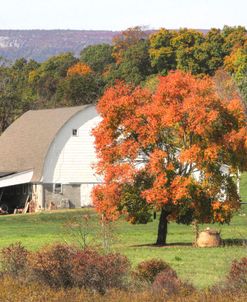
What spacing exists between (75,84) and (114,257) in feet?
256

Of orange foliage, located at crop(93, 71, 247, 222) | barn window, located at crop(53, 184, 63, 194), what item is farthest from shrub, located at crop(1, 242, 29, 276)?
barn window, located at crop(53, 184, 63, 194)

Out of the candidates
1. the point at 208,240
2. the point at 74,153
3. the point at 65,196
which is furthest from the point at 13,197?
the point at 208,240

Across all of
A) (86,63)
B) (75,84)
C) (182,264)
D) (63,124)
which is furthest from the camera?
(86,63)

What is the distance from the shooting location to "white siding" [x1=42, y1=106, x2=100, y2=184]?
210 feet

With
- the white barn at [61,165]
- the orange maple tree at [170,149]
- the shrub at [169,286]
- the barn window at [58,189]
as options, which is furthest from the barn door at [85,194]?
the shrub at [169,286]

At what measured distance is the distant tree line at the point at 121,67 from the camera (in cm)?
9000

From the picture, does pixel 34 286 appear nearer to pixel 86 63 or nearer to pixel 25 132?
pixel 25 132

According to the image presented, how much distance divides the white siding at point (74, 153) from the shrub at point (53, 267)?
44.8 m

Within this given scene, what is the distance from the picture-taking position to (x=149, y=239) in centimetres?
4144

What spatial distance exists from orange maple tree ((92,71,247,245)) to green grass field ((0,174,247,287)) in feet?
4.60

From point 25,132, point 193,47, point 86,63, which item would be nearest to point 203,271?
point 25,132

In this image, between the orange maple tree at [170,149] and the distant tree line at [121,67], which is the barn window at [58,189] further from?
the orange maple tree at [170,149]

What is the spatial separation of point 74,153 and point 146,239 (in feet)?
77.4

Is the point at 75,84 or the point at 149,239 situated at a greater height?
the point at 75,84
